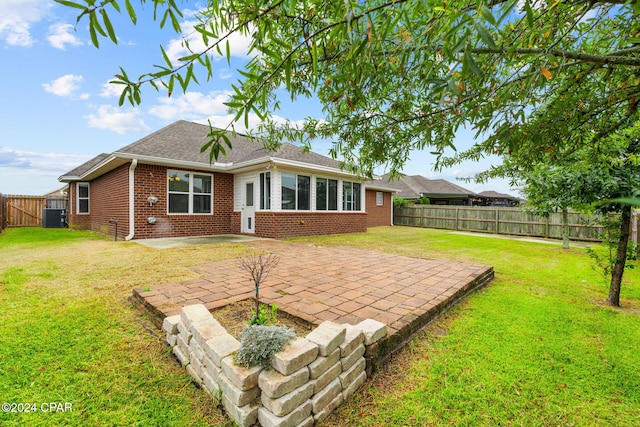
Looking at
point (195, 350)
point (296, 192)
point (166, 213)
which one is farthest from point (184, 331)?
point (296, 192)

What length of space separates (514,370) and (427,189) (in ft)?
88.3

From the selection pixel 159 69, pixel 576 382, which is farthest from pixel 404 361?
pixel 159 69

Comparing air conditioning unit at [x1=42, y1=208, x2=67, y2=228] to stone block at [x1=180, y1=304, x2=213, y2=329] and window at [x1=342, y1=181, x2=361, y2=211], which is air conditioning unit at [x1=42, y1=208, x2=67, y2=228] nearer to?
window at [x1=342, y1=181, x2=361, y2=211]

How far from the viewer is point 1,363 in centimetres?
246

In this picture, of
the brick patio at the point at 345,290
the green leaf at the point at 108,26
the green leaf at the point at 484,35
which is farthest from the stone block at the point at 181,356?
the green leaf at the point at 484,35

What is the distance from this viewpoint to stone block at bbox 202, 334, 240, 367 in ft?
7.08

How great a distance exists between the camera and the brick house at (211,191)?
9820 millimetres

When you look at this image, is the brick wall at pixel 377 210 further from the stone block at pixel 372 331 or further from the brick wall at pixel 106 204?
the stone block at pixel 372 331

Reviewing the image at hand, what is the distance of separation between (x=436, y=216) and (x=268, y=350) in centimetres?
1761

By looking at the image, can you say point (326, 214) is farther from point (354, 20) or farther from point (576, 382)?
point (354, 20)

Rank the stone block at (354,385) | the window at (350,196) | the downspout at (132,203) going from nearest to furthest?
the stone block at (354,385) < the downspout at (132,203) < the window at (350,196)

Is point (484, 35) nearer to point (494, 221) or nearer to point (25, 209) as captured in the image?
point (494, 221)

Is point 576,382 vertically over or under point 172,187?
under

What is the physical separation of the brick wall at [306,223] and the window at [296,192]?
312mm
